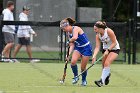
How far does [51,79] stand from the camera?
55.7ft

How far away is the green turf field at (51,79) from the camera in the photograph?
14.0m

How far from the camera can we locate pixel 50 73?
19.1 meters

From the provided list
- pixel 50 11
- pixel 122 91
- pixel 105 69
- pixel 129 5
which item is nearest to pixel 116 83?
pixel 105 69

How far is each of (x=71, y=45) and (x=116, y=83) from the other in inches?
56.7

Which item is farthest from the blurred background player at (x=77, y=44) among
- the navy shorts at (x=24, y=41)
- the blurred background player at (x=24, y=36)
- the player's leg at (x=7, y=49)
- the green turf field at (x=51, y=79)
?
the navy shorts at (x=24, y=41)

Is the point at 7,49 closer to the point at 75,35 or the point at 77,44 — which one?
the point at 77,44

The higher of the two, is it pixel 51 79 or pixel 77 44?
pixel 77 44

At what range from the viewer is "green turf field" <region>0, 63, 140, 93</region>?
14.0 meters

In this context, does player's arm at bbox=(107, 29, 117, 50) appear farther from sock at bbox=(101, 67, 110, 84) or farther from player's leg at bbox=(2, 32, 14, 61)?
player's leg at bbox=(2, 32, 14, 61)

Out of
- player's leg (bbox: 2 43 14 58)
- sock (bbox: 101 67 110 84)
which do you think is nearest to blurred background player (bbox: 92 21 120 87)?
sock (bbox: 101 67 110 84)

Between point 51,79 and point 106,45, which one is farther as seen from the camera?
point 51,79

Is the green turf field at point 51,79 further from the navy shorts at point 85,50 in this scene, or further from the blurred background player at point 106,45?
the navy shorts at point 85,50

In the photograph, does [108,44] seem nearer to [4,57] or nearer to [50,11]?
[4,57]

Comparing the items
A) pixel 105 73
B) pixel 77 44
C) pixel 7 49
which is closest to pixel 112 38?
pixel 105 73
